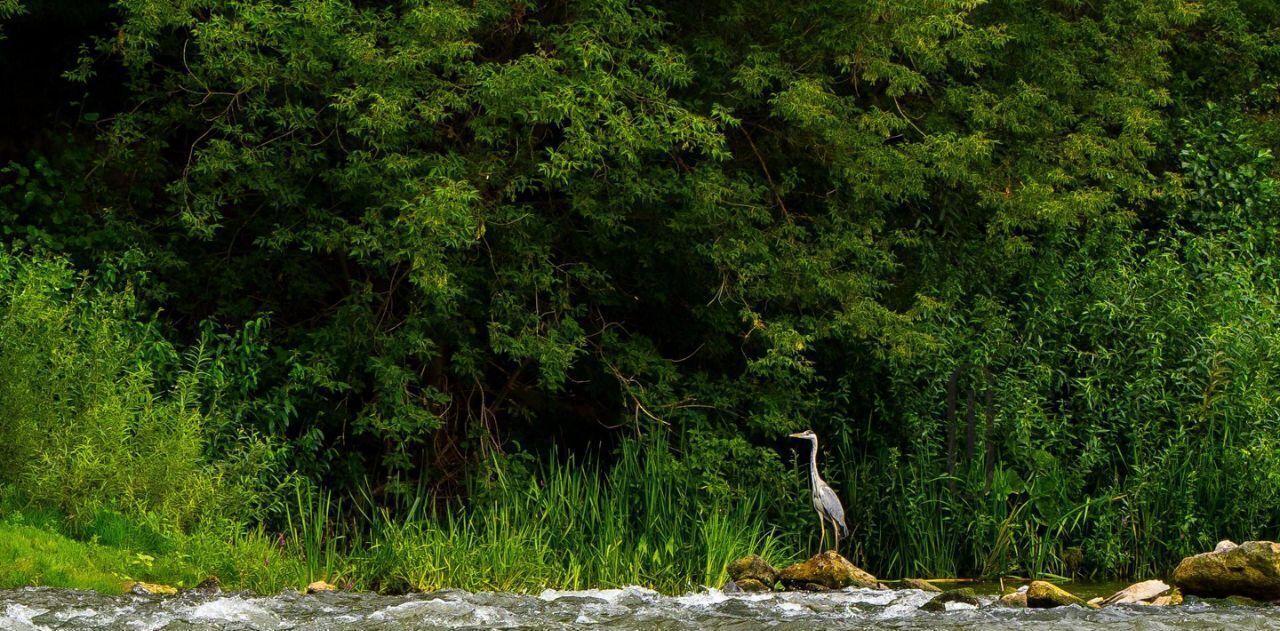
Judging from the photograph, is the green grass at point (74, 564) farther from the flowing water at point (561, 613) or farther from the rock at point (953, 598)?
the rock at point (953, 598)

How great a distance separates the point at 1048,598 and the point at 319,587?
4755mm

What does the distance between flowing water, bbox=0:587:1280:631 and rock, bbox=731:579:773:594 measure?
0.45 m

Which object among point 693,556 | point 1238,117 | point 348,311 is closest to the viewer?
point 693,556

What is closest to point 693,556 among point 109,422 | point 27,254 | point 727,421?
point 727,421

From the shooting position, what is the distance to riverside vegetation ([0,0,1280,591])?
35.1 ft

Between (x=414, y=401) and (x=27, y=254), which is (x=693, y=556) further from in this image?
(x=27, y=254)

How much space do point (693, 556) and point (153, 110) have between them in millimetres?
6470

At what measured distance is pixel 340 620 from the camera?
26.3 ft

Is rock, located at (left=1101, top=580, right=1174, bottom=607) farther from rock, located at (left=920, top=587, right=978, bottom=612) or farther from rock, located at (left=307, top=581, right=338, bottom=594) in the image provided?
rock, located at (left=307, top=581, right=338, bottom=594)

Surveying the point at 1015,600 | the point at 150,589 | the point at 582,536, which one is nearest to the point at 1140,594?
the point at 1015,600

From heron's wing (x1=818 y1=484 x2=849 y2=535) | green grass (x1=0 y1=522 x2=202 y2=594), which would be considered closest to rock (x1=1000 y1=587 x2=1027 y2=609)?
heron's wing (x1=818 y1=484 x2=849 y2=535)

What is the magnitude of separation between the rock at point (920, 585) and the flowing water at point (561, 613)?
1198 millimetres

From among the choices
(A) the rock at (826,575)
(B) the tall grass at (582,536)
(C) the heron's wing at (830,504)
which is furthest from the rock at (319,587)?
(C) the heron's wing at (830,504)

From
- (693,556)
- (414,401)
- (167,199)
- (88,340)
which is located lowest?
(693,556)
